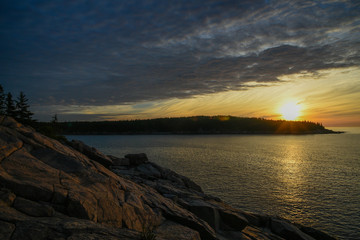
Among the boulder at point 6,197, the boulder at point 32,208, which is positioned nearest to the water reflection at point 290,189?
the boulder at point 32,208

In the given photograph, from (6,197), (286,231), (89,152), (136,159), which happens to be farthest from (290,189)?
(6,197)

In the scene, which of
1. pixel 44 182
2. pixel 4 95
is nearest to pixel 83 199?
pixel 44 182

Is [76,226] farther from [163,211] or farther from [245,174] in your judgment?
[245,174]

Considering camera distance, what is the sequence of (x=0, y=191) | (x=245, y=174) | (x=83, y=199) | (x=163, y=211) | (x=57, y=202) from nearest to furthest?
(x=0, y=191) < (x=57, y=202) < (x=83, y=199) < (x=163, y=211) < (x=245, y=174)

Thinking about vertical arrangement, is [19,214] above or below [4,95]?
below

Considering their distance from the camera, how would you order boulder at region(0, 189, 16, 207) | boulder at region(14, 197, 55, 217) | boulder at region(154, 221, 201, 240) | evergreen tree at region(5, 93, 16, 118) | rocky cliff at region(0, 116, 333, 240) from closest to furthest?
rocky cliff at region(0, 116, 333, 240)
boulder at region(0, 189, 16, 207)
boulder at region(14, 197, 55, 217)
boulder at region(154, 221, 201, 240)
evergreen tree at region(5, 93, 16, 118)

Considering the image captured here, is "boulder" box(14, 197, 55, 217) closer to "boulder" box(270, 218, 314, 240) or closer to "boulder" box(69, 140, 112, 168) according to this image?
"boulder" box(270, 218, 314, 240)

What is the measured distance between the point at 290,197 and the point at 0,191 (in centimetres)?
2872

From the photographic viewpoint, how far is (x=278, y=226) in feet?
54.7

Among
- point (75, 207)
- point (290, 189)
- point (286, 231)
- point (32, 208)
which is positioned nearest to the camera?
point (32, 208)

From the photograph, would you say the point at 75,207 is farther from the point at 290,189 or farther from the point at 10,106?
the point at 10,106

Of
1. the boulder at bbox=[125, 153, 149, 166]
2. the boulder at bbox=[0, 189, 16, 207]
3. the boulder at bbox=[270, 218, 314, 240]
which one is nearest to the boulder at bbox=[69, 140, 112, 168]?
the boulder at bbox=[125, 153, 149, 166]

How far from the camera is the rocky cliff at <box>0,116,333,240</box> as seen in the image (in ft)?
22.4

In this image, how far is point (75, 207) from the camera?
27.2ft
